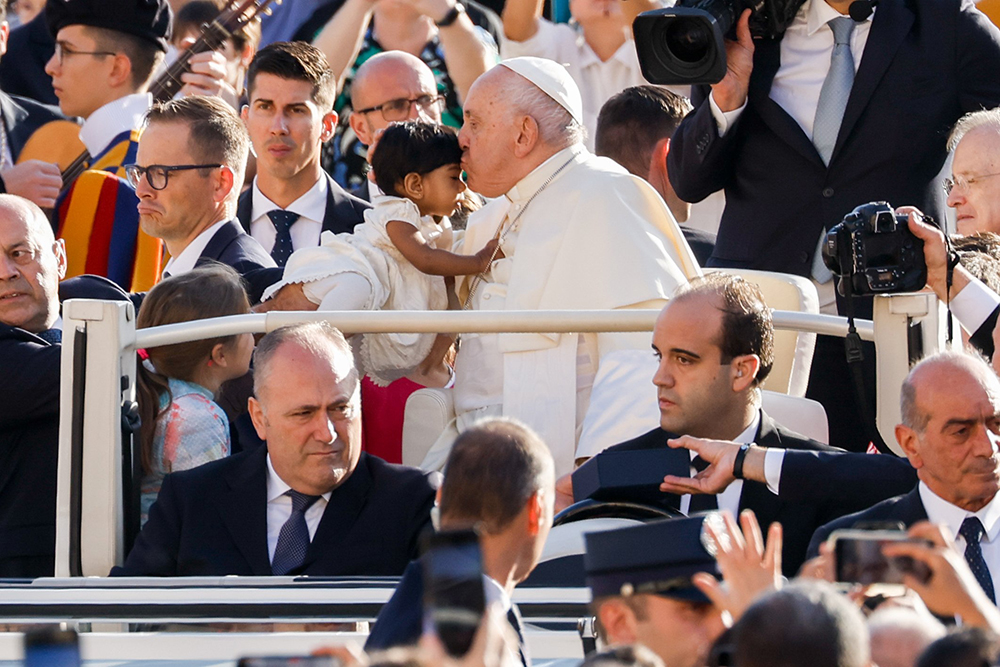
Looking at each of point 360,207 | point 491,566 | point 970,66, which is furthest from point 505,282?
point 491,566

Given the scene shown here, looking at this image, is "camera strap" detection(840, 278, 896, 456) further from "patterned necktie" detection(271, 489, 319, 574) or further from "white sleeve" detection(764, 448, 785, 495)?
"patterned necktie" detection(271, 489, 319, 574)

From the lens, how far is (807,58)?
5.44 metres

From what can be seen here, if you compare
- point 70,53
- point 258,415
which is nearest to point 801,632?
point 258,415

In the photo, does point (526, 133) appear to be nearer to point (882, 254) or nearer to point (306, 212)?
point (306, 212)

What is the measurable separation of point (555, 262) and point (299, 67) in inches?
59.2

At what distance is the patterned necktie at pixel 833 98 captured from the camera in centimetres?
539

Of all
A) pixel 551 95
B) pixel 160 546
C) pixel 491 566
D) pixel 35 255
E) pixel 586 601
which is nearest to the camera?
pixel 491 566

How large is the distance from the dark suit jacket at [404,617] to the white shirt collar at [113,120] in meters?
4.24

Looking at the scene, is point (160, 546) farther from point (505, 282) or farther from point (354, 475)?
point (505, 282)

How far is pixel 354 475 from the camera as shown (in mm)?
4547

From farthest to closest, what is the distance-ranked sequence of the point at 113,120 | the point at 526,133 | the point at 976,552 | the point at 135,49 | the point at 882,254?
the point at 135,49
the point at 113,120
the point at 526,133
the point at 882,254
the point at 976,552

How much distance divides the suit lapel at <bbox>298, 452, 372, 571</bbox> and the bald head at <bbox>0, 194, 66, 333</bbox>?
1205mm

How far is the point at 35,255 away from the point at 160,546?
1.16 m

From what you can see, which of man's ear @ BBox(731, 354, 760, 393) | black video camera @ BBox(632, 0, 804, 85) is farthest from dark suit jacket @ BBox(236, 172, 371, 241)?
man's ear @ BBox(731, 354, 760, 393)
